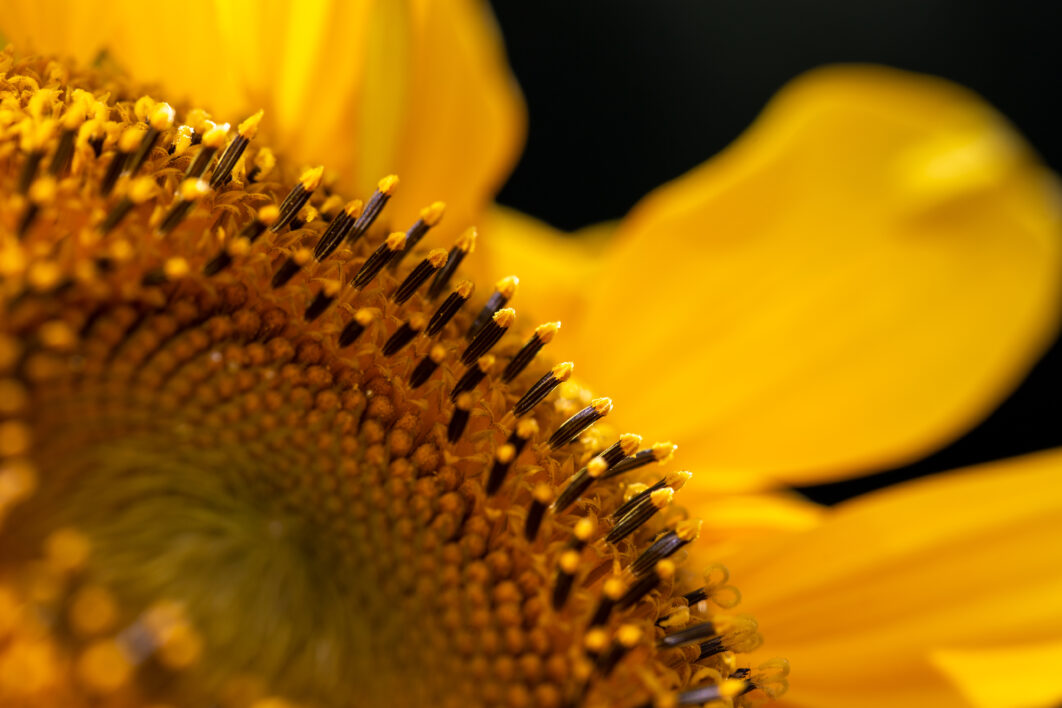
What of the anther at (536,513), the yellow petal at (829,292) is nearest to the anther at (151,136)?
the anther at (536,513)

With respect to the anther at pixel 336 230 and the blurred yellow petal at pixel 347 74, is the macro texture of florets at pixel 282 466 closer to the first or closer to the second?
the anther at pixel 336 230

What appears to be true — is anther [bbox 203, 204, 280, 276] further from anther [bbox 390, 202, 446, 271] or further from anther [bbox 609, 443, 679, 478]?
anther [bbox 609, 443, 679, 478]

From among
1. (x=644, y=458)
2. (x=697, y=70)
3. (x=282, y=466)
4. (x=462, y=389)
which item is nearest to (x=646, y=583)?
(x=644, y=458)

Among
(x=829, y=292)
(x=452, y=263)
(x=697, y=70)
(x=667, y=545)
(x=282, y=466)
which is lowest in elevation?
(x=282, y=466)

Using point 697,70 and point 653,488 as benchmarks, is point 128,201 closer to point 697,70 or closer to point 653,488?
point 653,488

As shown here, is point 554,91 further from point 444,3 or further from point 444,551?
point 444,551
